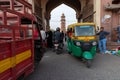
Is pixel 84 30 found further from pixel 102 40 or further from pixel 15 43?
pixel 15 43

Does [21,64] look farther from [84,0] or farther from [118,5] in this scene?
[84,0]

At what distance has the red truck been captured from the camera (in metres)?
4.29

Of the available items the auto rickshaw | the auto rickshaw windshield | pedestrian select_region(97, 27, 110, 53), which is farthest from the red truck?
pedestrian select_region(97, 27, 110, 53)

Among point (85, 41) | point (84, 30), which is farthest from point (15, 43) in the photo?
point (84, 30)

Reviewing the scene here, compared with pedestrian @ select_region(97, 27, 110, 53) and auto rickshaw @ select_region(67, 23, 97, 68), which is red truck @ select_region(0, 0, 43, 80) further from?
pedestrian @ select_region(97, 27, 110, 53)

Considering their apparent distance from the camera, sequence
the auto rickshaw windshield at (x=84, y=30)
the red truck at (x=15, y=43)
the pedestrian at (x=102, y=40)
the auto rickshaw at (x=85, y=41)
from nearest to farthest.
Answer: the red truck at (x=15, y=43) < the auto rickshaw at (x=85, y=41) < the auto rickshaw windshield at (x=84, y=30) < the pedestrian at (x=102, y=40)

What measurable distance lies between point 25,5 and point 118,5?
10363 millimetres

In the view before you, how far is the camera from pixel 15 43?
15.9 ft

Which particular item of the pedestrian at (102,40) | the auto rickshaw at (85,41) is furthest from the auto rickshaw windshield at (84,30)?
the pedestrian at (102,40)

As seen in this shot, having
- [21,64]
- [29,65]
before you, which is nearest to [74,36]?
[29,65]

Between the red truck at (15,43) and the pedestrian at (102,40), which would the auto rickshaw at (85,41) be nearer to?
the pedestrian at (102,40)

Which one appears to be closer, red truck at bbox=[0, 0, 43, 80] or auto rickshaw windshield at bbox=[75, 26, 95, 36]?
red truck at bbox=[0, 0, 43, 80]

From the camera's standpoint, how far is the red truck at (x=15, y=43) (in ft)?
14.1

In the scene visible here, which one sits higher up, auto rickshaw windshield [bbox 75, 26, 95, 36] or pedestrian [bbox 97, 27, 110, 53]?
auto rickshaw windshield [bbox 75, 26, 95, 36]
